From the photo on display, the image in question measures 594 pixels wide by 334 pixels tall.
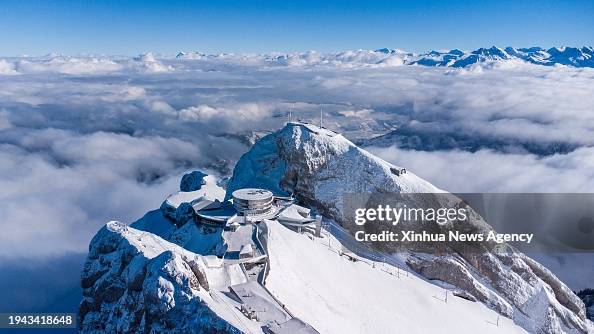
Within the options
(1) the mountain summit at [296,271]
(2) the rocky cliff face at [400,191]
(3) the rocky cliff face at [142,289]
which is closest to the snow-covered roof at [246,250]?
(1) the mountain summit at [296,271]

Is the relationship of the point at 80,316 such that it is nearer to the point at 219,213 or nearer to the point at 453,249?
the point at 219,213

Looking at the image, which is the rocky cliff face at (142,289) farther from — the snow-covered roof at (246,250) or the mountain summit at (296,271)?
the snow-covered roof at (246,250)

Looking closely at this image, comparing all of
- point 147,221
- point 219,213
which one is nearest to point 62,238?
point 147,221
